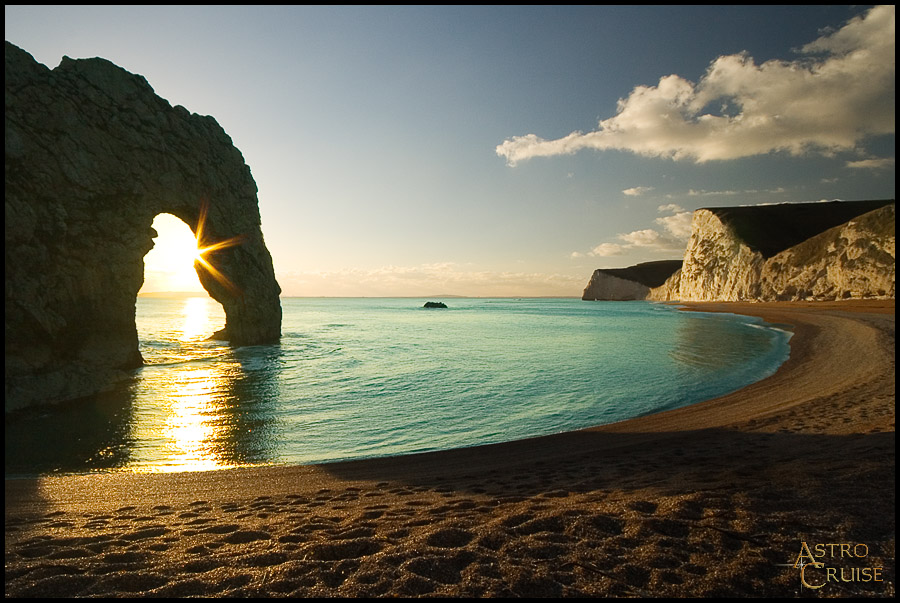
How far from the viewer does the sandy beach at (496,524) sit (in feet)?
11.4

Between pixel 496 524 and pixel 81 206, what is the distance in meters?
23.6

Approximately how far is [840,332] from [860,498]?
114ft

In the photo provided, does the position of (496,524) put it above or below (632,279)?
below

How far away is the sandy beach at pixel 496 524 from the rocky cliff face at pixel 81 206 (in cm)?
1026

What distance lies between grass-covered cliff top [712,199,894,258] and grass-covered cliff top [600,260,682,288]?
65.6 m

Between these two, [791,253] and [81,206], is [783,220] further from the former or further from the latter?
[81,206]

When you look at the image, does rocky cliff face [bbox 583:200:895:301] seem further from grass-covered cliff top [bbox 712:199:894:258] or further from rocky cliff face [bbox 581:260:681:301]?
rocky cliff face [bbox 581:260:681:301]

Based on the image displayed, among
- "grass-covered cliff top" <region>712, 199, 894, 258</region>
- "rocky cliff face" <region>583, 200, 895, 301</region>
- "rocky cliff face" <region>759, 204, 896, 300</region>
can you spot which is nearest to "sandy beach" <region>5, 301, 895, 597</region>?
"rocky cliff face" <region>759, 204, 896, 300</region>

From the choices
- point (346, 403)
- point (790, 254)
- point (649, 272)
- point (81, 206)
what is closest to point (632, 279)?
point (649, 272)

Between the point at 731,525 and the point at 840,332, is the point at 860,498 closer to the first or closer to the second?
the point at 731,525

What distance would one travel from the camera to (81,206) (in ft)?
59.1

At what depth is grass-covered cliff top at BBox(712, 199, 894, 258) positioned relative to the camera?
86.6 meters

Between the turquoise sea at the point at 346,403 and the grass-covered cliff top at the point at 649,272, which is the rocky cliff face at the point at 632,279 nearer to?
the grass-covered cliff top at the point at 649,272

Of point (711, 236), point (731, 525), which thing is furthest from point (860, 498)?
point (711, 236)
